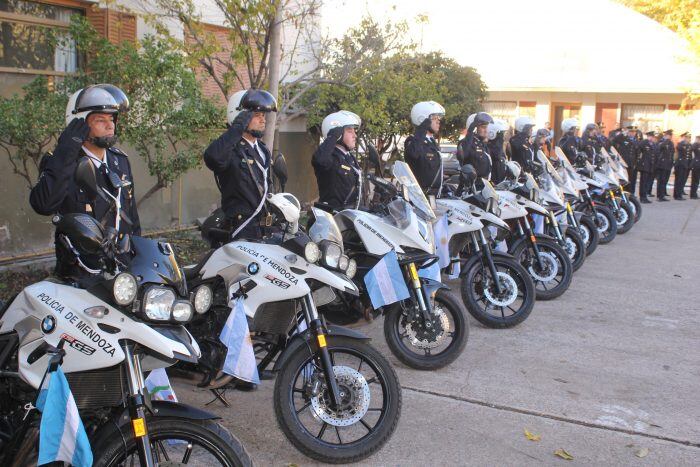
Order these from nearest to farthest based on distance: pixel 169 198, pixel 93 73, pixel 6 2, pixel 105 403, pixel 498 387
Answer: pixel 105 403 → pixel 498 387 → pixel 93 73 → pixel 6 2 → pixel 169 198

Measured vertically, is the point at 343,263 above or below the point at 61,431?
above

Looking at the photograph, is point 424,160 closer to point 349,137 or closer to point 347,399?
point 349,137

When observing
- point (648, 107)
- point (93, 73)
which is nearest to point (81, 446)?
point (93, 73)

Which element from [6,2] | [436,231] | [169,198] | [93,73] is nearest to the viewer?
[436,231]

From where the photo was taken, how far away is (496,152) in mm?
10031

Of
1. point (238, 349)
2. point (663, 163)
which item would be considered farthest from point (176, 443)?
point (663, 163)

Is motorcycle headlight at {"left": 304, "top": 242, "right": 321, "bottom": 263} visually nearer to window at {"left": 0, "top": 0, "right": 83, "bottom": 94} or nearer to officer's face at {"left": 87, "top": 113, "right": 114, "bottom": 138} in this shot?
officer's face at {"left": 87, "top": 113, "right": 114, "bottom": 138}

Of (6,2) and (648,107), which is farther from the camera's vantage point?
(648,107)

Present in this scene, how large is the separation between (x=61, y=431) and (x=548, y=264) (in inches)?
235

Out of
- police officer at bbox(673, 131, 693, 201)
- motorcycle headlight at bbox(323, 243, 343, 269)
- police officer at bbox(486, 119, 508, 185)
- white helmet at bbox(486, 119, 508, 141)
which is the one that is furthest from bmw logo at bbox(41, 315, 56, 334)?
police officer at bbox(673, 131, 693, 201)

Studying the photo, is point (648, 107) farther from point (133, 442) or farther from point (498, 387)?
point (133, 442)

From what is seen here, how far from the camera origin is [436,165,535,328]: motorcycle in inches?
261

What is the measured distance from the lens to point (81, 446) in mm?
2750

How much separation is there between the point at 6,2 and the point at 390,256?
6.19m
